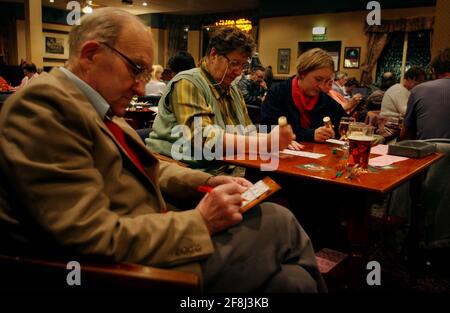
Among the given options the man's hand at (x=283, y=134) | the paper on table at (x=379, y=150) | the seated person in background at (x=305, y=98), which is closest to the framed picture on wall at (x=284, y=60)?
the seated person in background at (x=305, y=98)

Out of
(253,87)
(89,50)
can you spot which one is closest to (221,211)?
(89,50)

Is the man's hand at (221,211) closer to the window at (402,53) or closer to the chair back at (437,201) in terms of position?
the chair back at (437,201)

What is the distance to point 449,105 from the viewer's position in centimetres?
301

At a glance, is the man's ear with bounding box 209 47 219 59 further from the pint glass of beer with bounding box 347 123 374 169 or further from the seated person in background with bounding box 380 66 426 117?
the seated person in background with bounding box 380 66 426 117

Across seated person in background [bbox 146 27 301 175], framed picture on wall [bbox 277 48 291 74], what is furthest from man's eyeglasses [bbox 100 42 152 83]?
framed picture on wall [bbox 277 48 291 74]

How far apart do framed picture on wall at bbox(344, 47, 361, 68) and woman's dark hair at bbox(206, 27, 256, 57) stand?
1013 cm

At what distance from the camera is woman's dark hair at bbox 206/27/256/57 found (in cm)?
221

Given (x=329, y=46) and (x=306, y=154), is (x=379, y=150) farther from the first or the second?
(x=329, y=46)

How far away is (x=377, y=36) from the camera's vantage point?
435 inches

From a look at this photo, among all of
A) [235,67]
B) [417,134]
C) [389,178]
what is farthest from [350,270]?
[417,134]

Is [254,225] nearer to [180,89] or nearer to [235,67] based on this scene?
[180,89]

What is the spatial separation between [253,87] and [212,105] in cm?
561

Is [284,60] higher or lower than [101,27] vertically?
higher

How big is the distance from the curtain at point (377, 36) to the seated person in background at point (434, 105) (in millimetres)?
8195
